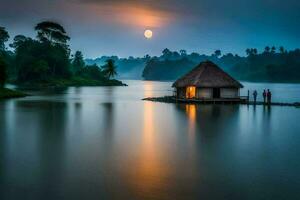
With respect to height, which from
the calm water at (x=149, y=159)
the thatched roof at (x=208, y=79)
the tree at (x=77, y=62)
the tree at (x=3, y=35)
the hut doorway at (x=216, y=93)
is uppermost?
the tree at (x=3, y=35)

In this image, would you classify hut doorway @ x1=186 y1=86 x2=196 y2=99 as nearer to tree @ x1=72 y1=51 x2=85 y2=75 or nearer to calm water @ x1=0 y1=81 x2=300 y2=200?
calm water @ x1=0 y1=81 x2=300 y2=200

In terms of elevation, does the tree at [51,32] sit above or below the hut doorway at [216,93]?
above

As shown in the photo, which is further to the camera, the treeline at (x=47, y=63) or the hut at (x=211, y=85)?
the treeline at (x=47, y=63)

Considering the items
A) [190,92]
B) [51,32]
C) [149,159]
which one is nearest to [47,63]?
[51,32]

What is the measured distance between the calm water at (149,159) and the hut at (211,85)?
1545cm

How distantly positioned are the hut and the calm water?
15450 mm

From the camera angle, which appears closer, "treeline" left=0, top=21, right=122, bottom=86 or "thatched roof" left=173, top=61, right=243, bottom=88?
"thatched roof" left=173, top=61, right=243, bottom=88

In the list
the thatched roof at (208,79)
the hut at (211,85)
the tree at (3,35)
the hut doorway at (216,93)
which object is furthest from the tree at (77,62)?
the hut doorway at (216,93)

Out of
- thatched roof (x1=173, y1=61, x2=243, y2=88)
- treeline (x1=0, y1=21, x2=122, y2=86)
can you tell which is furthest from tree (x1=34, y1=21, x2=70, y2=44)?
thatched roof (x1=173, y1=61, x2=243, y2=88)

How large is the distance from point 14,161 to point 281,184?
34.5 feet

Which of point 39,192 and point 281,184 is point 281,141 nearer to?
point 281,184

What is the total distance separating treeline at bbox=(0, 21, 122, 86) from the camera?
107000mm

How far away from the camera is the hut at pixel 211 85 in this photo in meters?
48.3

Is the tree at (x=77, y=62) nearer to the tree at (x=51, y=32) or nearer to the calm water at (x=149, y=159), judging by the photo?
the tree at (x=51, y=32)
